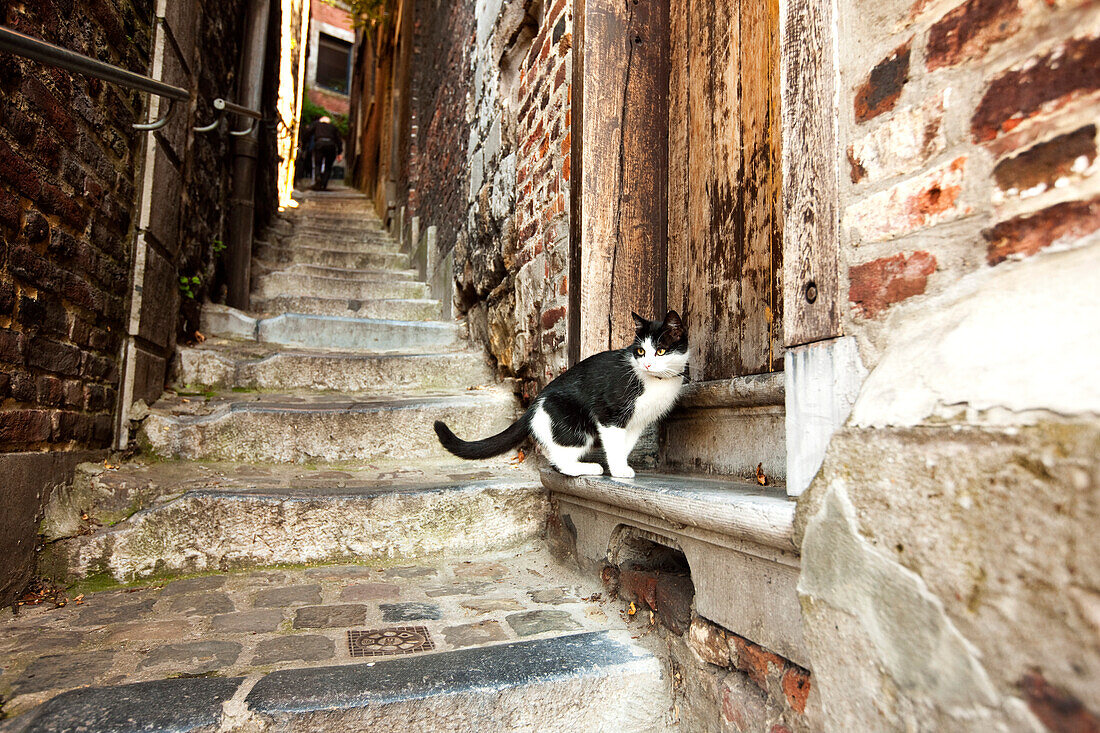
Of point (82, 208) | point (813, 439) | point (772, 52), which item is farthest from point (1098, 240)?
point (82, 208)

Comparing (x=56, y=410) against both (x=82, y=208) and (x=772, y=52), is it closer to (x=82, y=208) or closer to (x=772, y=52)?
(x=82, y=208)

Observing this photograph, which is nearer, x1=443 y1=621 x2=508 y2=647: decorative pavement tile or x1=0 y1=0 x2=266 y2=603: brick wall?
x1=443 y1=621 x2=508 y2=647: decorative pavement tile

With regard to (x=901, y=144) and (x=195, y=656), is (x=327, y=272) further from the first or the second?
(x=901, y=144)

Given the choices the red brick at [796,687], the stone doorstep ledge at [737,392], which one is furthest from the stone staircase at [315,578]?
the stone doorstep ledge at [737,392]

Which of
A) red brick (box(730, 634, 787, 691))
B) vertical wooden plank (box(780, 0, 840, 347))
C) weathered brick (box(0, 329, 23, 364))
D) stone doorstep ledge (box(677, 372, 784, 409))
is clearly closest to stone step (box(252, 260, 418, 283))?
weathered brick (box(0, 329, 23, 364))

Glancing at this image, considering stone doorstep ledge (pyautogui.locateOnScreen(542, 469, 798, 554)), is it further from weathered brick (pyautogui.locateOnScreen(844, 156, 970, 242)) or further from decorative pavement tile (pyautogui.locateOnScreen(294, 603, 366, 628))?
decorative pavement tile (pyautogui.locateOnScreen(294, 603, 366, 628))

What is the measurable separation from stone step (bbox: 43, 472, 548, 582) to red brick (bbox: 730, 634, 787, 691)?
1206mm

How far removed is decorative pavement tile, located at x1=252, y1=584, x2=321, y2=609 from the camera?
1.75 m

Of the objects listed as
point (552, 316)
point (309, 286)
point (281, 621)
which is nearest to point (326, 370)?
point (552, 316)

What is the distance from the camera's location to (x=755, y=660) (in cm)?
117

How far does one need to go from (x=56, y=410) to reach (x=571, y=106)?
2.13m

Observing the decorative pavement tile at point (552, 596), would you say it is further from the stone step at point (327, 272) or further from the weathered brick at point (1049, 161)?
the stone step at point (327, 272)

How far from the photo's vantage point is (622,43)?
2.25 meters

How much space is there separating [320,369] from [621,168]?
6.66ft
